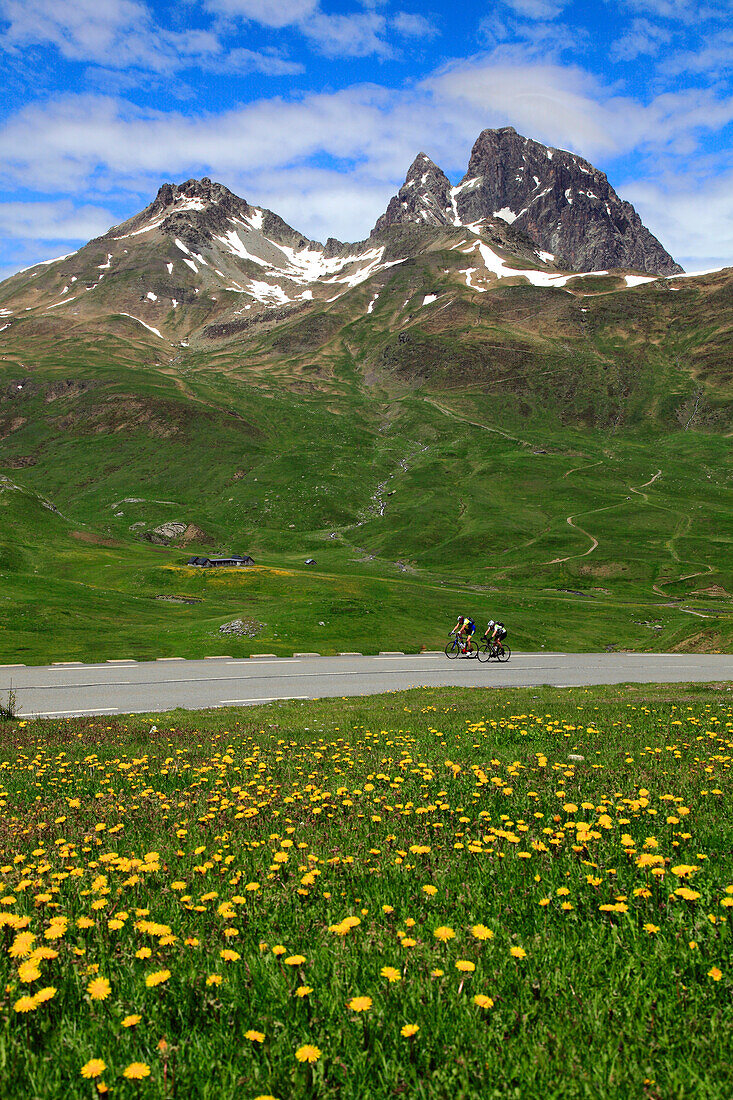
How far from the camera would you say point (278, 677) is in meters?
32.8

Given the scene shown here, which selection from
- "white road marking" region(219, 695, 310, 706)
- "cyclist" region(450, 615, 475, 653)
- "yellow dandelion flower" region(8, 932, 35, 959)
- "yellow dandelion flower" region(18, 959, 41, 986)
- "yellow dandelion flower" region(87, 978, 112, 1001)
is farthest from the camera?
"cyclist" region(450, 615, 475, 653)

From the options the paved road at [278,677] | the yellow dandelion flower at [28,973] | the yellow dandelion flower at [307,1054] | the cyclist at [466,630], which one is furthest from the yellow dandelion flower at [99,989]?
the cyclist at [466,630]

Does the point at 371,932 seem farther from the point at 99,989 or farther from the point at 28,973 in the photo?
the point at 28,973

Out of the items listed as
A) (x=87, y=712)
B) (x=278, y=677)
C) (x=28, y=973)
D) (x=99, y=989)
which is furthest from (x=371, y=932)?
(x=278, y=677)

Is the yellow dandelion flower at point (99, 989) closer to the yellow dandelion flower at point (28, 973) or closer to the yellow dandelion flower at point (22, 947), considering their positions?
the yellow dandelion flower at point (28, 973)

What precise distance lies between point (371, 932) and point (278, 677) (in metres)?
28.5

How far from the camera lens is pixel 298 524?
176375 millimetres

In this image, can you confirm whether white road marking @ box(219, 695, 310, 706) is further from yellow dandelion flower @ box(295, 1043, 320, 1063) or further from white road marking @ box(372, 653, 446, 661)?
yellow dandelion flower @ box(295, 1043, 320, 1063)

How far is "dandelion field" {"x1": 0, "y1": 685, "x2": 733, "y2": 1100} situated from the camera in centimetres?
344

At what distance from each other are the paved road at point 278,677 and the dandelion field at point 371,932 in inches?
596

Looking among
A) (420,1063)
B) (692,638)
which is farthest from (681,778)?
(692,638)

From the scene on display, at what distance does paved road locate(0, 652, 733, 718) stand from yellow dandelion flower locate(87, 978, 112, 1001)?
19420mm

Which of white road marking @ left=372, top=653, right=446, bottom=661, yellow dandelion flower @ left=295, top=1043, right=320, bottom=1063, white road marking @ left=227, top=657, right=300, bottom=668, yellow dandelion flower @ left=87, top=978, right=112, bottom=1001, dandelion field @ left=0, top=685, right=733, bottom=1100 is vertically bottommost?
white road marking @ left=372, top=653, right=446, bottom=661

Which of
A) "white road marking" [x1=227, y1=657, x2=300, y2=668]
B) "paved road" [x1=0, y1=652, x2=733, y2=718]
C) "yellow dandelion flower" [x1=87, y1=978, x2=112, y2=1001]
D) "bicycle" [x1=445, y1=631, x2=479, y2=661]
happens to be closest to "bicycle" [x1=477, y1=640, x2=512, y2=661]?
"bicycle" [x1=445, y1=631, x2=479, y2=661]
